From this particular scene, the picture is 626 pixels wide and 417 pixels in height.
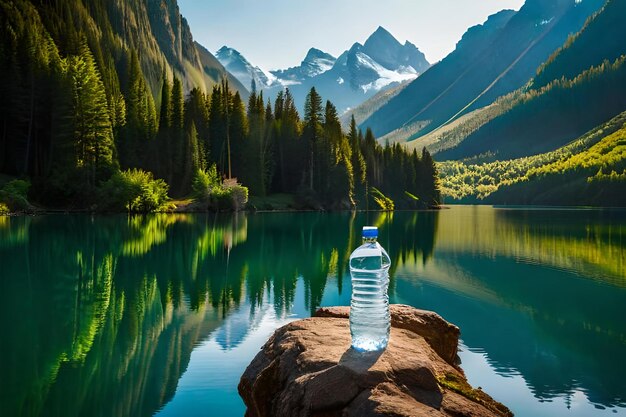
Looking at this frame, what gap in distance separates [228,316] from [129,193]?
56386 mm

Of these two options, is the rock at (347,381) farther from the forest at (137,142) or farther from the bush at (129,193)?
the bush at (129,193)

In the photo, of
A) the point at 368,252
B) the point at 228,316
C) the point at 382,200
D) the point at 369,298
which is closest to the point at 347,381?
the point at 369,298

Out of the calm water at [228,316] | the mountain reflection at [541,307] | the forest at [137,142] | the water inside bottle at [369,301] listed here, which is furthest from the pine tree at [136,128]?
the water inside bottle at [369,301]

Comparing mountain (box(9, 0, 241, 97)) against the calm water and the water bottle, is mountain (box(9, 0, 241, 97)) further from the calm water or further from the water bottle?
the water bottle

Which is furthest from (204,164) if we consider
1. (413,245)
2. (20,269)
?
(20,269)

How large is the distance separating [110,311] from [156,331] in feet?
9.26

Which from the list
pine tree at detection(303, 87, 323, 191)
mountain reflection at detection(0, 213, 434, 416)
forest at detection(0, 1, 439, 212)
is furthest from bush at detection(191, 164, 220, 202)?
mountain reflection at detection(0, 213, 434, 416)

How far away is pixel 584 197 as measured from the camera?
580 ft

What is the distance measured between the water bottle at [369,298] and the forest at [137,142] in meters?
61.6

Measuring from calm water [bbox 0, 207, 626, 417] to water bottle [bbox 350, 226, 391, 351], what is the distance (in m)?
3.30

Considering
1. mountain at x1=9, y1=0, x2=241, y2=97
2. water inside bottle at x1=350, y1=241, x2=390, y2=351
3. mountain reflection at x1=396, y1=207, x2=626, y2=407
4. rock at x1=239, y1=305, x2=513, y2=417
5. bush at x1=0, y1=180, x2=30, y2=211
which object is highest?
mountain at x1=9, y1=0, x2=241, y2=97

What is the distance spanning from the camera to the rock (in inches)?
202

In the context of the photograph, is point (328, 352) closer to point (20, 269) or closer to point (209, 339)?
point (209, 339)

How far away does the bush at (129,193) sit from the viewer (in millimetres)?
66625
